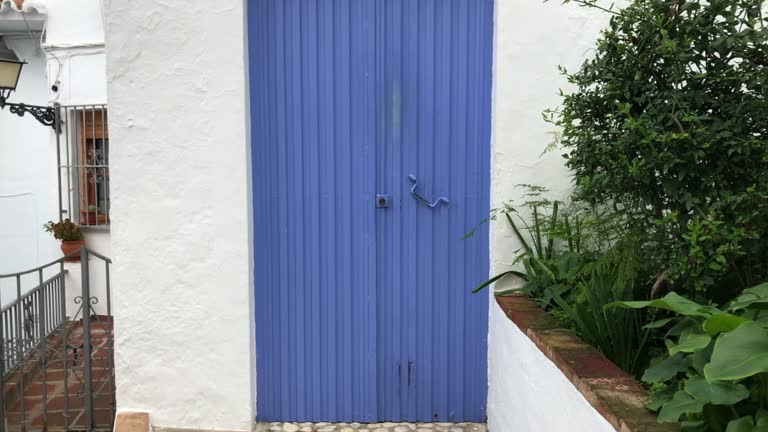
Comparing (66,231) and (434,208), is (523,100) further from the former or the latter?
(66,231)

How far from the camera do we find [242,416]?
3.05m

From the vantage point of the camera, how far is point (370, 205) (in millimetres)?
3070

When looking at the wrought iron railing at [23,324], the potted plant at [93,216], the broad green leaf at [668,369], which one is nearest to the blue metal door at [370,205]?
the wrought iron railing at [23,324]

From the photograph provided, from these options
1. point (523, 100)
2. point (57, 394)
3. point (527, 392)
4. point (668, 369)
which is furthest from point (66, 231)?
point (668, 369)

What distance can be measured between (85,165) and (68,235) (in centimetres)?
80

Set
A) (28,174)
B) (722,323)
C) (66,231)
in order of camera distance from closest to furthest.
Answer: (722,323), (66,231), (28,174)

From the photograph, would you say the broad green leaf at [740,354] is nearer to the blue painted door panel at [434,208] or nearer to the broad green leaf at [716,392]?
the broad green leaf at [716,392]

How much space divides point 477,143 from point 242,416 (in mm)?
2016

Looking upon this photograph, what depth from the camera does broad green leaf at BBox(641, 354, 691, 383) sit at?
5.18ft

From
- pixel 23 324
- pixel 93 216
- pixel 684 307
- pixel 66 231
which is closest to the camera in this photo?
pixel 684 307

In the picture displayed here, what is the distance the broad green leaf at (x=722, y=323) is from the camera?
140 centimetres

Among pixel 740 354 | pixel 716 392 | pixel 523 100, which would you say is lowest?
pixel 716 392

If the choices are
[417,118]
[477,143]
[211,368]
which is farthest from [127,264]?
[477,143]

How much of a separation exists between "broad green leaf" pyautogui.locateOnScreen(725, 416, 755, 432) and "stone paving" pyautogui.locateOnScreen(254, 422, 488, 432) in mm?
1928
